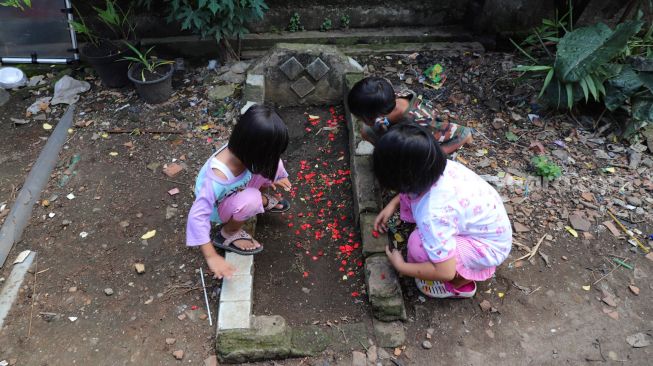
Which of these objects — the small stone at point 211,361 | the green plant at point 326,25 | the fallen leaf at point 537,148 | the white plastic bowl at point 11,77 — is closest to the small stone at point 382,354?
the small stone at point 211,361

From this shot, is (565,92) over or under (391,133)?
under

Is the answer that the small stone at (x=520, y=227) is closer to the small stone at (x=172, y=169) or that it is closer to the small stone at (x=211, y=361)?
the small stone at (x=211, y=361)

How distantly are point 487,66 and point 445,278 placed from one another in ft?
9.64

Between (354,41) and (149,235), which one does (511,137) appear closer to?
(354,41)

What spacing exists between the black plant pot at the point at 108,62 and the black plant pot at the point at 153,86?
0.16m

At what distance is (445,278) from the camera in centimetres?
236

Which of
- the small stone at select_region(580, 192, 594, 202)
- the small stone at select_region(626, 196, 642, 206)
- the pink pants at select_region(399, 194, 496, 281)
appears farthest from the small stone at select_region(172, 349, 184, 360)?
the small stone at select_region(626, 196, 642, 206)

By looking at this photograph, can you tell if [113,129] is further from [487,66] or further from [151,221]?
[487,66]

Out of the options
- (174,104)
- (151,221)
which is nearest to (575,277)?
(151,221)

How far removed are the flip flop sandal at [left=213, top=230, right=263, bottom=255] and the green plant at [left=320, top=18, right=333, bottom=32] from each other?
2.93m

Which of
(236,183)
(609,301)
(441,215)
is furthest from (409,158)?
(609,301)

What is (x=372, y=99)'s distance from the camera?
9.07ft

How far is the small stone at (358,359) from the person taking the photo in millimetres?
2461

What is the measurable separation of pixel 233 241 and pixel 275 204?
0.48 meters
